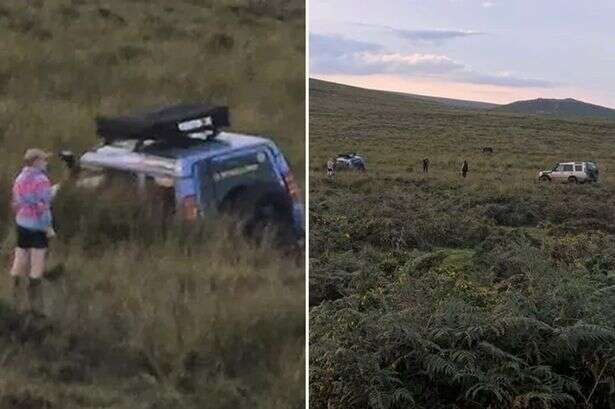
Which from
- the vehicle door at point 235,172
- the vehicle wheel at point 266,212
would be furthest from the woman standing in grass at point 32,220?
the vehicle wheel at point 266,212

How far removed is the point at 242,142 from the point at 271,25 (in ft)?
1.40

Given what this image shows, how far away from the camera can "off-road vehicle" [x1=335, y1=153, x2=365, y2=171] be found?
5.28 meters

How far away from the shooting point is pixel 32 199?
10.0 ft

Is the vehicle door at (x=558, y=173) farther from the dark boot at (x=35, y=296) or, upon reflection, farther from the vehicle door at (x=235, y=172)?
the dark boot at (x=35, y=296)

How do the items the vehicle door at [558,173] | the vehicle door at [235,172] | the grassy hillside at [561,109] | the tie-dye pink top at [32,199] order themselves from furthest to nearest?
the vehicle door at [558,173]
the grassy hillside at [561,109]
the vehicle door at [235,172]
the tie-dye pink top at [32,199]

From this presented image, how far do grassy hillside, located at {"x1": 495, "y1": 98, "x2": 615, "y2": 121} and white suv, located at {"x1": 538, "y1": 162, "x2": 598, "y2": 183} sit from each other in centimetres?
32

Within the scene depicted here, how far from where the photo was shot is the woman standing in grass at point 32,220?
3039 mm

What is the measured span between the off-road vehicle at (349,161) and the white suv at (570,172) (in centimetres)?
106

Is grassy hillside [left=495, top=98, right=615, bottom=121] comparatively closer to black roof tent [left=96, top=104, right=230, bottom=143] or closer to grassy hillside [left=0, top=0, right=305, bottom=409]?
grassy hillside [left=0, top=0, right=305, bottom=409]

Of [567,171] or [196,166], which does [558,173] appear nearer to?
[567,171]

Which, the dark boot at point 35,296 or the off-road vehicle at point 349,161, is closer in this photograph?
the dark boot at point 35,296

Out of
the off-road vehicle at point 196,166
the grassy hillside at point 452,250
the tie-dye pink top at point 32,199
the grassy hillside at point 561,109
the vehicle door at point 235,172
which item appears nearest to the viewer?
the tie-dye pink top at point 32,199

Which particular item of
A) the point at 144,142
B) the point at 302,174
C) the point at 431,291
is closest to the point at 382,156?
the point at 431,291

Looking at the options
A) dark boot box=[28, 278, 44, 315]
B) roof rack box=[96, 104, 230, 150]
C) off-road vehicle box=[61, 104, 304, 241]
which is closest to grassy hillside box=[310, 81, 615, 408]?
off-road vehicle box=[61, 104, 304, 241]
